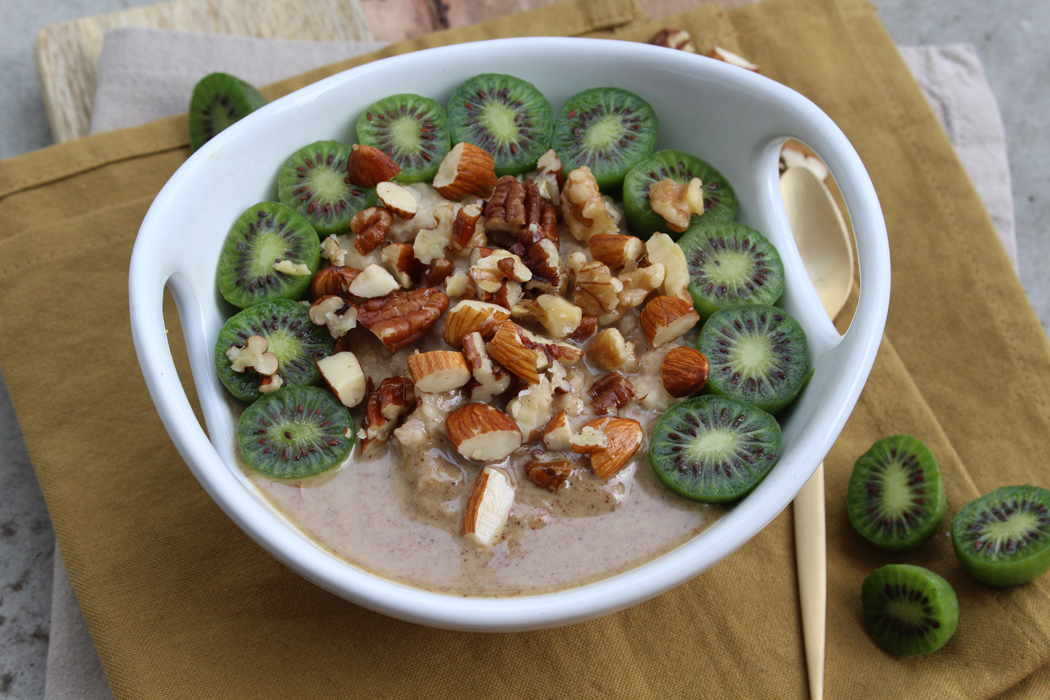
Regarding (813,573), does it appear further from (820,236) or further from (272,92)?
(272,92)

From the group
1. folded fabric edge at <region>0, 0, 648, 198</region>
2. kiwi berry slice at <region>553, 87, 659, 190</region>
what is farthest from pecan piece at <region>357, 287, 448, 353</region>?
folded fabric edge at <region>0, 0, 648, 198</region>

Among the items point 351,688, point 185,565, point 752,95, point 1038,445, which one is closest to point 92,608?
point 185,565

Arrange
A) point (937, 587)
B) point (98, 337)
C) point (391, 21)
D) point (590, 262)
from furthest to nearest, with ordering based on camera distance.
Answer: point (391, 21) < point (98, 337) < point (937, 587) < point (590, 262)

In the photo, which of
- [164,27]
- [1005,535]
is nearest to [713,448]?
[1005,535]

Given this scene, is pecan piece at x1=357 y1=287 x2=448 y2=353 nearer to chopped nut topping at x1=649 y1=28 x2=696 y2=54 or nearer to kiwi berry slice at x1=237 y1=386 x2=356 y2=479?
kiwi berry slice at x1=237 y1=386 x2=356 y2=479

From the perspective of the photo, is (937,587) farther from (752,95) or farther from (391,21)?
(391,21)

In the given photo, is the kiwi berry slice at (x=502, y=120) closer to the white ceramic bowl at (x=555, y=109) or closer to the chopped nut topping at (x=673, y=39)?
the white ceramic bowl at (x=555, y=109)
